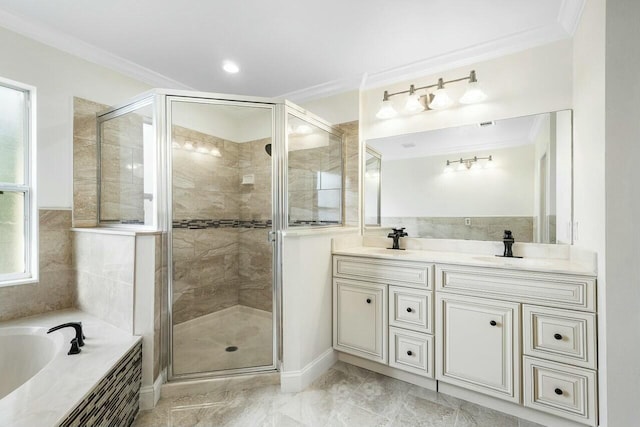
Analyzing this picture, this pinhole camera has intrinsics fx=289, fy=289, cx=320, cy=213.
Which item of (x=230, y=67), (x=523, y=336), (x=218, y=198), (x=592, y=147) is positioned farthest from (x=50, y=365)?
(x=592, y=147)

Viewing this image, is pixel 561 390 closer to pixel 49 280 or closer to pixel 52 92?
pixel 49 280

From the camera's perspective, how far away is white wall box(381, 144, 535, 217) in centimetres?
212

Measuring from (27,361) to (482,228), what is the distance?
3171 mm

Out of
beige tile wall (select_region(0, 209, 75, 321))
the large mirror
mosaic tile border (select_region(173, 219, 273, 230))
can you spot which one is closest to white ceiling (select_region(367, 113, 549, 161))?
the large mirror

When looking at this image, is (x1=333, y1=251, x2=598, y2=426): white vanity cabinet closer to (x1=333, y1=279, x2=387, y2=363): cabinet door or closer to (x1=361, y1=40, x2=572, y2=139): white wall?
(x1=333, y1=279, x2=387, y2=363): cabinet door

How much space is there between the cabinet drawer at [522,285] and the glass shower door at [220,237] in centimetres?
126

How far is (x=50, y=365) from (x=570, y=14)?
3.44 metres

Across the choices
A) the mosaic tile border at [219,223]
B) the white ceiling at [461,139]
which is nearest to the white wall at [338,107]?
the white ceiling at [461,139]

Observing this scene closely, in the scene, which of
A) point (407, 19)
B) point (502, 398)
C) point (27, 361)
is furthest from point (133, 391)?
point (407, 19)

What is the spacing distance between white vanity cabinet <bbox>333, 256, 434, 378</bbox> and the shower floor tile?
0.58m

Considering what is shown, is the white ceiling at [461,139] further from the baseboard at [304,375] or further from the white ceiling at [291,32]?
the baseboard at [304,375]

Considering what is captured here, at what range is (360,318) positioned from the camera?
2197mm

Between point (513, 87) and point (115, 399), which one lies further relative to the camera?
point (513, 87)

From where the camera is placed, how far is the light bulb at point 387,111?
8.35 feet
